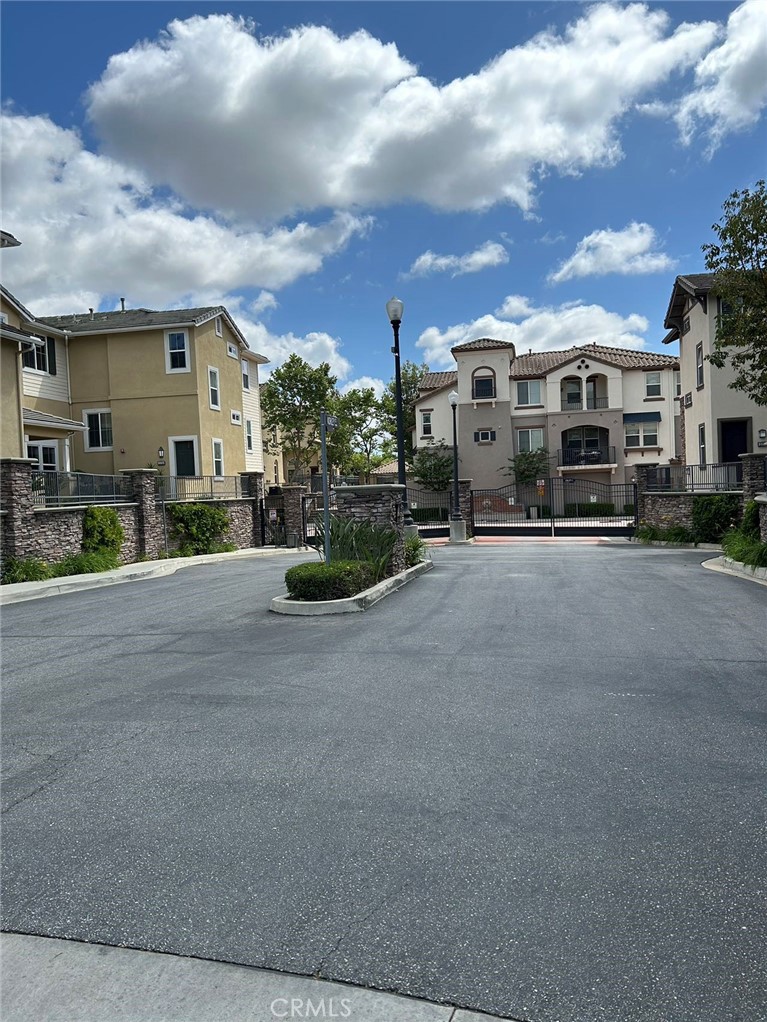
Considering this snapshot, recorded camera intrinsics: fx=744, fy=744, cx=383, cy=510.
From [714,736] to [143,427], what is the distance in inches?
1132

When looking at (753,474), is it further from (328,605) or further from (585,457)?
(585,457)

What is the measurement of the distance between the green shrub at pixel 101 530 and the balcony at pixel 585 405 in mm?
34214

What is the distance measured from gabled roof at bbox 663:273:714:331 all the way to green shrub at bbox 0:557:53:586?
2282 cm

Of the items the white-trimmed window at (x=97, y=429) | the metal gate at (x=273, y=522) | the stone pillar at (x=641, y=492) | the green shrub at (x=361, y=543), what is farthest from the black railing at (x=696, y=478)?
the white-trimmed window at (x=97, y=429)

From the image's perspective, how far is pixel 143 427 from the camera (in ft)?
101

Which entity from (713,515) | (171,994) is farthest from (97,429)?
(171,994)

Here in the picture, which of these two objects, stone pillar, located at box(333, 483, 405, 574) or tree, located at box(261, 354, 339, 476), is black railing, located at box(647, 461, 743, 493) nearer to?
stone pillar, located at box(333, 483, 405, 574)

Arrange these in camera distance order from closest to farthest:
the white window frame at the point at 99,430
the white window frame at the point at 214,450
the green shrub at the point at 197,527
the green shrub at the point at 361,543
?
the green shrub at the point at 361,543 → the green shrub at the point at 197,527 → the white window frame at the point at 99,430 → the white window frame at the point at 214,450

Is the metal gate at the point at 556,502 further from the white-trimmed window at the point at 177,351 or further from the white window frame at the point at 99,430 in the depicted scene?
the white window frame at the point at 99,430

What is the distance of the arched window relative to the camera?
1927 inches

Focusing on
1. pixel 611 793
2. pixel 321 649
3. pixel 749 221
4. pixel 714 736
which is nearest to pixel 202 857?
pixel 611 793

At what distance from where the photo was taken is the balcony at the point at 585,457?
4744 centimetres

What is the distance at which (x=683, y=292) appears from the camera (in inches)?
1208

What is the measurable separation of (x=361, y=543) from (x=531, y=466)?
117 ft
